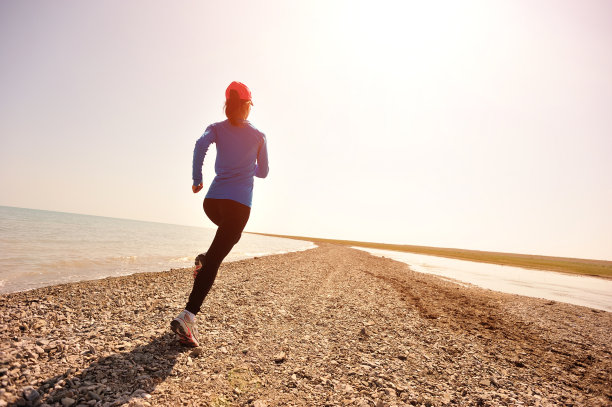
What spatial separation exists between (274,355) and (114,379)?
2.27 metres

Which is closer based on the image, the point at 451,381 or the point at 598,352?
the point at 451,381

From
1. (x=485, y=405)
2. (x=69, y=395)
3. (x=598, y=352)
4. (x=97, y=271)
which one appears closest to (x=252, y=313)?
(x=69, y=395)

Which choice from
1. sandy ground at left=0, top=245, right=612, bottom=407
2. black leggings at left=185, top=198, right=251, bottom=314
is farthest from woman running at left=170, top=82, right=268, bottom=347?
sandy ground at left=0, top=245, right=612, bottom=407

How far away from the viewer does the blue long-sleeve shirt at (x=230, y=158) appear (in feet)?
13.5

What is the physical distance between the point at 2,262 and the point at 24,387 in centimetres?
1484

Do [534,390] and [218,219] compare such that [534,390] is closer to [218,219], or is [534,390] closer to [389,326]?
[389,326]

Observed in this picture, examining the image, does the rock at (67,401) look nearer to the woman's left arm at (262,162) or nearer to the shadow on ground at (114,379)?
the shadow on ground at (114,379)

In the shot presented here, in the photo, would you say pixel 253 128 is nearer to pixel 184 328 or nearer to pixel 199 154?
pixel 199 154

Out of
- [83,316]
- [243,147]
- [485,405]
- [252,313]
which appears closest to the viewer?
[485,405]

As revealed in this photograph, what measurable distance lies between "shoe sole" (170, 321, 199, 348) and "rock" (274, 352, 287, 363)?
51.0 inches

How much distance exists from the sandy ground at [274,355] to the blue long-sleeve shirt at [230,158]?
2.50 meters

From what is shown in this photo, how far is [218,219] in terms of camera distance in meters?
4.28

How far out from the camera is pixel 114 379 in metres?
3.05

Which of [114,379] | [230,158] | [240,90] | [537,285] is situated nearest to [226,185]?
[230,158]
